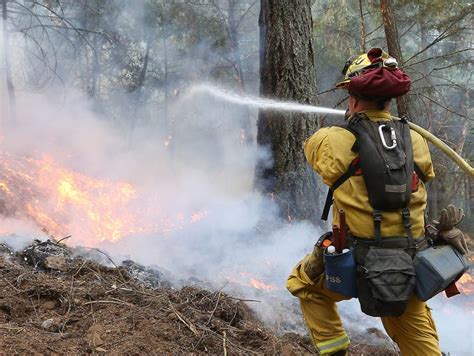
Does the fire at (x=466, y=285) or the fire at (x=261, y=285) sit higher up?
the fire at (x=261, y=285)

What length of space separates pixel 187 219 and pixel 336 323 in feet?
18.6

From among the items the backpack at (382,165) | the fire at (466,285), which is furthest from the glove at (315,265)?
the fire at (466,285)

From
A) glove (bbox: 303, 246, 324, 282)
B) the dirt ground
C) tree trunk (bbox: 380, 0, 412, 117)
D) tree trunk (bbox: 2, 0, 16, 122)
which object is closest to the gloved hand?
glove (bbox: 303, 246, 324, 282)

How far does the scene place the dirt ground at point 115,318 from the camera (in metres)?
3.29

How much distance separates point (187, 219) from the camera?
8.71 meters

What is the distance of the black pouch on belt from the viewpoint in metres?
2.77

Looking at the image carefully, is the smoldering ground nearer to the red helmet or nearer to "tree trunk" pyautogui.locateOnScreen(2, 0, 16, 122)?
"tree trunk" pyautogui.locateOnScreen(2, 0, 16, 122)

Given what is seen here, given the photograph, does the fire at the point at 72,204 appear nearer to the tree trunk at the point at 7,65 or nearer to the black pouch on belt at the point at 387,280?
the tree trunk at the point at 7,65

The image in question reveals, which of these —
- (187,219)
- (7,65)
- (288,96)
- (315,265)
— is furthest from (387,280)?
(7,65)

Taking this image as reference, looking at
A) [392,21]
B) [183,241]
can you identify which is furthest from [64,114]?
[392,21]

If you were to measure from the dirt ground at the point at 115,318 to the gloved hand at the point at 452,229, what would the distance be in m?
1.51

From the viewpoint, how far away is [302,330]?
4.64 meters

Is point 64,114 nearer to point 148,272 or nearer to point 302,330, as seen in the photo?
point 148,272

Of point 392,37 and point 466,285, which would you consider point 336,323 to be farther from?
point 392,37
